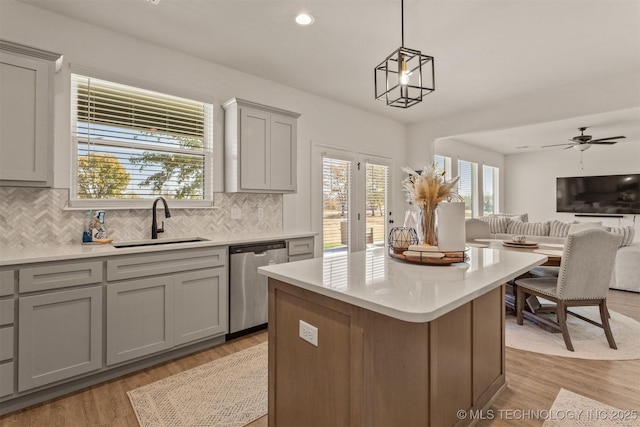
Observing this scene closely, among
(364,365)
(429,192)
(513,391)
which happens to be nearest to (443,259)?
(429,192)

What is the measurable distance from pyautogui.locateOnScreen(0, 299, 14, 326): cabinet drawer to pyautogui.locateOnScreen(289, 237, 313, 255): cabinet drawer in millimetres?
2139

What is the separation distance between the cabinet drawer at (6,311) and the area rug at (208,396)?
858 mm

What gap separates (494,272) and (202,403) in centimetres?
193

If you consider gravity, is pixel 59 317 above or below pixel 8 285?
below

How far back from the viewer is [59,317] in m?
2.12

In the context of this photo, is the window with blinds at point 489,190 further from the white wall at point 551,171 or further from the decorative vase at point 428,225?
the decorative vase at point 428,225

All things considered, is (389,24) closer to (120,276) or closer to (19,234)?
(120,276)

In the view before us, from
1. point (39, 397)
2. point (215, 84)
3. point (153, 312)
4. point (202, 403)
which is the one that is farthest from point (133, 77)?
point (202, 403)

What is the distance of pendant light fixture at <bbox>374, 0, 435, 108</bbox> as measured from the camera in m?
1.77

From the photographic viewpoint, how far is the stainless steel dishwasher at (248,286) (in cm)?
301

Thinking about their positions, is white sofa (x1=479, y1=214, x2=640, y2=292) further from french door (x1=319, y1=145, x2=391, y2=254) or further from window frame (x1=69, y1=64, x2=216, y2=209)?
window frame (x1=69, y1=64, x2=216, y2=209)

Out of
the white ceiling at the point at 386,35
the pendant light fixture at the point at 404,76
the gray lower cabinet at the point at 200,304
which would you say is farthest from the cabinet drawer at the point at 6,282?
the pendant light fixture at the point at 404,76

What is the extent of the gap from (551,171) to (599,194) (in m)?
1.23

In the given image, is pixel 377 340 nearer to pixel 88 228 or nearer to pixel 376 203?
pixel 88 228
